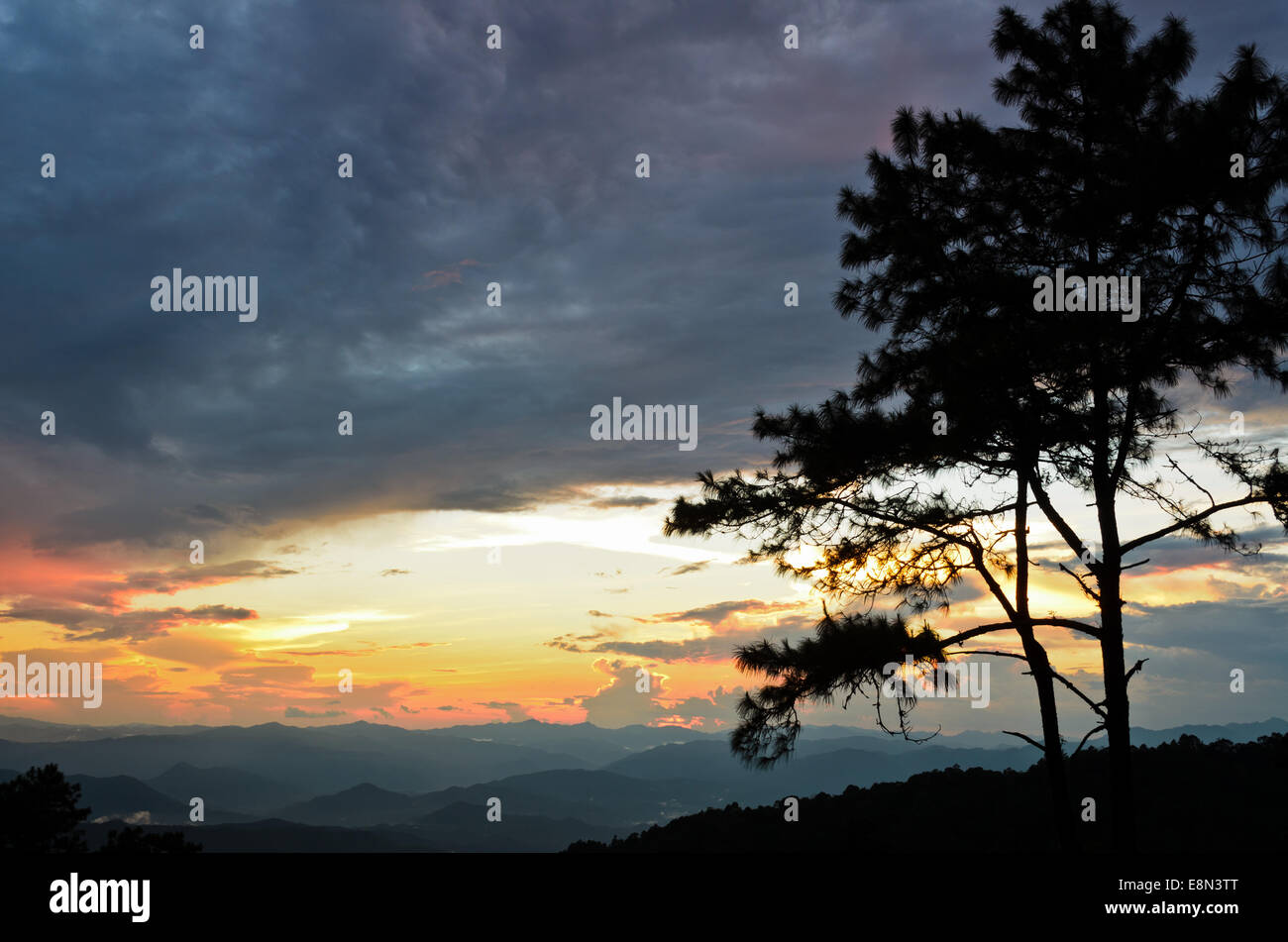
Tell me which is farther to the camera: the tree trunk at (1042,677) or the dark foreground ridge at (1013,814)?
the dark foreground ridge at (1013,814)

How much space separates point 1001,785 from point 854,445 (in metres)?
12.8

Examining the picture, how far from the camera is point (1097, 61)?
11.3m

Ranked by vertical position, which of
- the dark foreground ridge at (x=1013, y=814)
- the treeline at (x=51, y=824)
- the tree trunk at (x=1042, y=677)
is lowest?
the dark foreground ridge at (x=1013, y=814)

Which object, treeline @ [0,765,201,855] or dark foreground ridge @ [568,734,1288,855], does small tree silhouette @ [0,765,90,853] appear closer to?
treeline @ [0,765,201,855]

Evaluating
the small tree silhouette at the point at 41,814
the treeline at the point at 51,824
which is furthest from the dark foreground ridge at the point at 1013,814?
the small tree silhouette at the point at 41,814

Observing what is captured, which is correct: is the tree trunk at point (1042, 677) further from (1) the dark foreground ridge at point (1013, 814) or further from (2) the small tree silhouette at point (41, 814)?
(2) the small tree silhouette at point (41, 814)

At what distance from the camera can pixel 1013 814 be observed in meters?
17.3

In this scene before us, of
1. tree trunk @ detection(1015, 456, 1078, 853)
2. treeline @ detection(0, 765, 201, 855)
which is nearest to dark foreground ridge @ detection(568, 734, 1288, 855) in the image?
tree trunk @ detection(1015, 456, 1078, 853)

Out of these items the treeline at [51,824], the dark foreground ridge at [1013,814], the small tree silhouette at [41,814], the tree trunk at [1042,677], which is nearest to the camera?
the tree trunk at [1042,677]

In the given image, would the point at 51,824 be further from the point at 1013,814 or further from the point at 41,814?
the point at 1013,814

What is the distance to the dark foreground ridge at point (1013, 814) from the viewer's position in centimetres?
1590

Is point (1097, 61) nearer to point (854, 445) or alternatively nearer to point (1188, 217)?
point (1188, 217)
